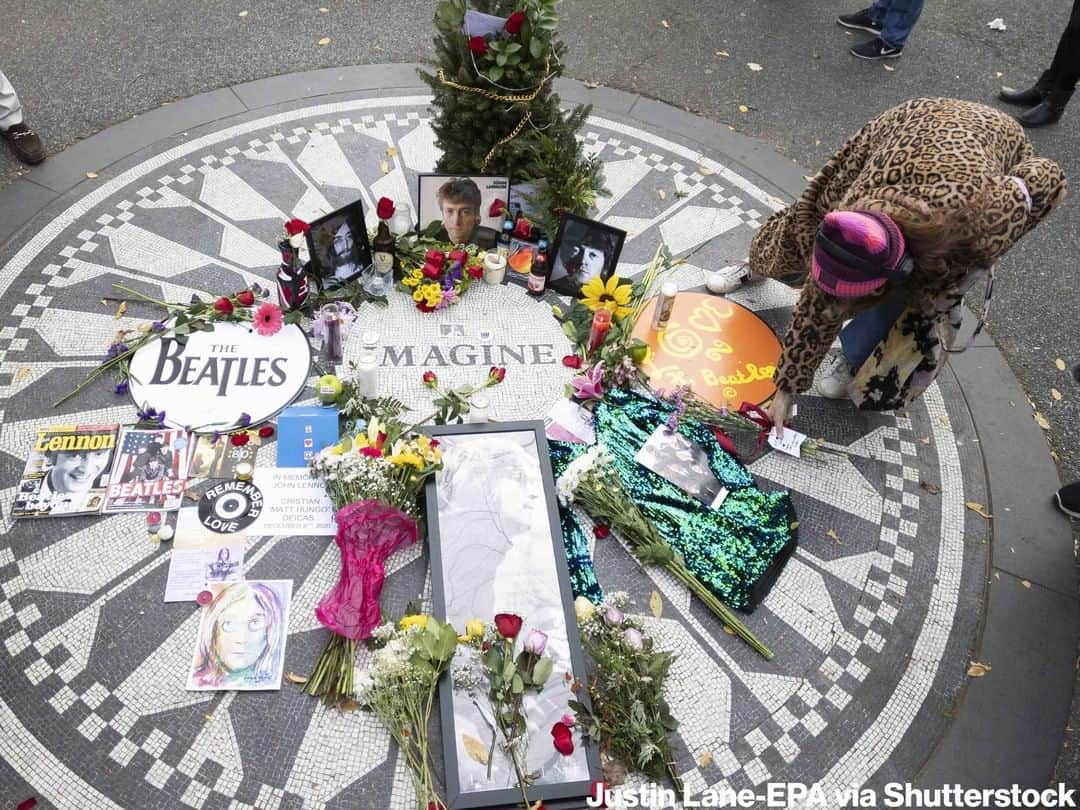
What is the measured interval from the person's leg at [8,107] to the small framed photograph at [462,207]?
2.65 meters

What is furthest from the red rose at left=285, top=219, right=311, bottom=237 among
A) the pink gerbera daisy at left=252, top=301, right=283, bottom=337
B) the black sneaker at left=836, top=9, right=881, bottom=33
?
the black sneaker at left=836, top=9, right=881, bottom=33

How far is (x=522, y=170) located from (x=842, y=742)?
324 centimetres

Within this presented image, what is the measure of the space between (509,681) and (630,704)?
0.46 meters

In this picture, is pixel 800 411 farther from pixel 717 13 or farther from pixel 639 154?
pixel 717 13

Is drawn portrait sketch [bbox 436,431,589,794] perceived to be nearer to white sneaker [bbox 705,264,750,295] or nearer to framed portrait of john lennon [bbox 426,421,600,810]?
framed portrait of john lennon [bbox 426,421,600,810]

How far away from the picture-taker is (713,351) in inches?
162

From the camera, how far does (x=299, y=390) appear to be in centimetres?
371

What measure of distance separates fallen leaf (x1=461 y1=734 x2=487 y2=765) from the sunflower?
223 centimetres

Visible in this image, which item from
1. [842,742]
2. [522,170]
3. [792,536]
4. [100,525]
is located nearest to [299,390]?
[100,525]

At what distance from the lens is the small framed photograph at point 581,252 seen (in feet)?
13.1

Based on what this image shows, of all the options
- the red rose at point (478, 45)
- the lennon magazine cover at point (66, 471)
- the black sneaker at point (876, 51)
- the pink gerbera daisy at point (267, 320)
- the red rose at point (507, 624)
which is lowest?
the lennon magazine cover at point (66, 471)

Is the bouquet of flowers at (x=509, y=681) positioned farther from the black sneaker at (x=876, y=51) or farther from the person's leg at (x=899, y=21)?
the person's leg at (x=899, y=21)

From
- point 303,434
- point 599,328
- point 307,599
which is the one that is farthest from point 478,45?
point 307,599

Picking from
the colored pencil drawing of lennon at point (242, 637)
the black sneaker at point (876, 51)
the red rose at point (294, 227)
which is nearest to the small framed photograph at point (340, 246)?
the red rose at point (294, 227)
